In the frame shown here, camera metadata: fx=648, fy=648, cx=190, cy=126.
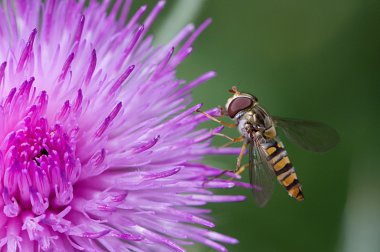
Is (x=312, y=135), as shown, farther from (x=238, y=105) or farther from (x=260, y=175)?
(x=260, y=175)

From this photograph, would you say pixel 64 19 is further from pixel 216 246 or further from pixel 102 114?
pixel 216 246

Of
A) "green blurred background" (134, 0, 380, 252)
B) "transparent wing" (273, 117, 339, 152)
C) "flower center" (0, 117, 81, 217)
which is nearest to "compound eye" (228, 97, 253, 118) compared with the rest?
"transparent wing" (273, 117, 339, 152)

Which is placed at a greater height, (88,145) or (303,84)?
(303,84)

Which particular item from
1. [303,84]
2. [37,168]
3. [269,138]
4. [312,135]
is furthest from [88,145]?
[303,84]

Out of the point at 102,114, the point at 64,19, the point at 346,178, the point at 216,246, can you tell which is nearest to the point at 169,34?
the point at 64,19

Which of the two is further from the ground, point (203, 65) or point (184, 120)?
point (203, 65)

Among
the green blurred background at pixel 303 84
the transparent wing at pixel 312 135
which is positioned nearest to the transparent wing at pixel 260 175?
the transparent wing at pixel 312 135
